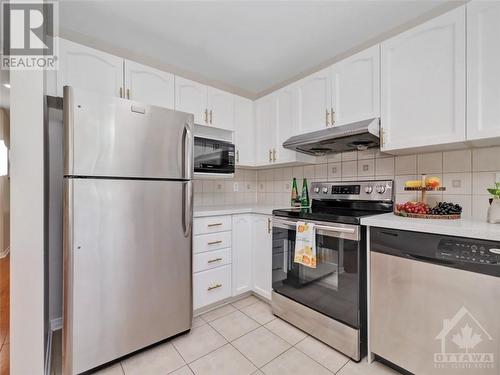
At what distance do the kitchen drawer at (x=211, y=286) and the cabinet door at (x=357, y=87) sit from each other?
1.62 metres

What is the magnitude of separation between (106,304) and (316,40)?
2.30 meters

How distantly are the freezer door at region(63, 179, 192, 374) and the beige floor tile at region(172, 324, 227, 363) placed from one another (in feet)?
0.30

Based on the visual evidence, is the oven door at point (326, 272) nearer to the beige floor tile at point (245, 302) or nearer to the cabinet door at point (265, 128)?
the beige floor tile at point (245, 302)

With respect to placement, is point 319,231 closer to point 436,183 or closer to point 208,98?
point 436,183

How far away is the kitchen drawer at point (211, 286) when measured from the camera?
196 centimetres

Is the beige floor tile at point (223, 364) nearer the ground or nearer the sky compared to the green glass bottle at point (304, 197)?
nearer the ground

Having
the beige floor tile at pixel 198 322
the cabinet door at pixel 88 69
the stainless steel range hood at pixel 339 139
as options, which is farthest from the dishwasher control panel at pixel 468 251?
the cabinet door at pixel 88 69

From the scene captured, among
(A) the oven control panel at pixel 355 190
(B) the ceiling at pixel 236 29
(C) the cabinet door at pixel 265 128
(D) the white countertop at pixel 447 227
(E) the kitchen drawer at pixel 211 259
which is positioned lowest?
(E) the kitchen drawer at pixel 211 259

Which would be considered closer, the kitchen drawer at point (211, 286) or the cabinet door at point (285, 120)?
the kitchen drawer at point (211, 286)

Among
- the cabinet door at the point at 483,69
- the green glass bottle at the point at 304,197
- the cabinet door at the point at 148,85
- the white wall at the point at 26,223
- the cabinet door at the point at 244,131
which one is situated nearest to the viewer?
the white wall at the point at 26,223

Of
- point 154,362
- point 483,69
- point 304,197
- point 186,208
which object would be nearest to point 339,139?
point 304,197

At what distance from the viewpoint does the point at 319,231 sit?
5.34ft

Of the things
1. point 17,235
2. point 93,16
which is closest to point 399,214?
point 17,235

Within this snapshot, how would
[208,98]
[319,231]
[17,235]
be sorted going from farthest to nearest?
[208,98] < [319,231] < [17,235]
